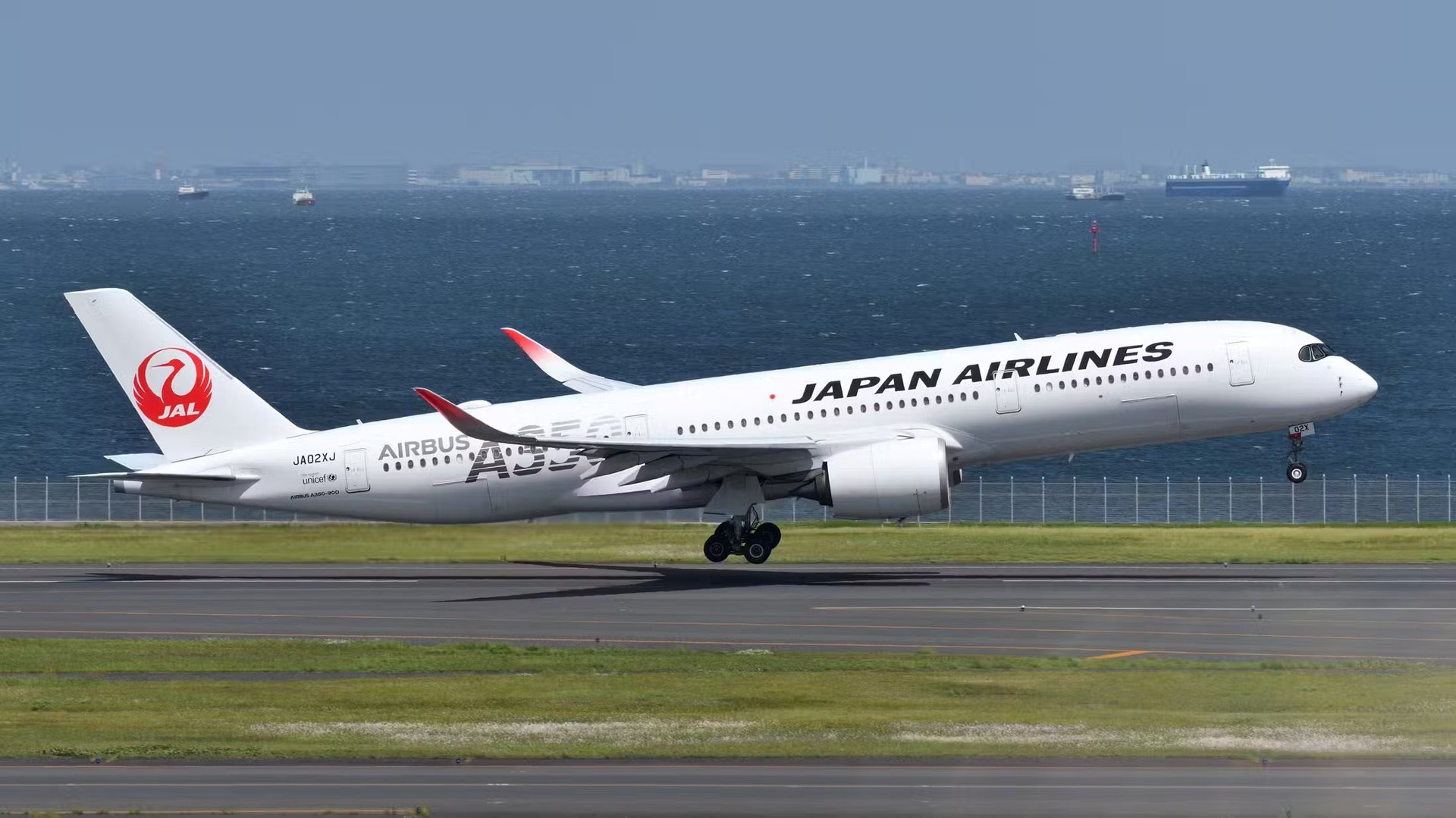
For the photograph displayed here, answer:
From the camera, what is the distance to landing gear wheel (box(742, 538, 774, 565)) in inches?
2060

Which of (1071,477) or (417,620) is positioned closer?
(417,620)

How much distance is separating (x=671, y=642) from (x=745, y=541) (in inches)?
451

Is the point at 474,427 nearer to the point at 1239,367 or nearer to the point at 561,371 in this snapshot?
the point at 561,371

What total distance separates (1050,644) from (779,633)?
5.80 m

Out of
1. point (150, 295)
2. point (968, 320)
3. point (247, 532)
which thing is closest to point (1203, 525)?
point (247, 532)

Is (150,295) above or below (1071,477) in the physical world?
above

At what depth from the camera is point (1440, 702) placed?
3297 cm

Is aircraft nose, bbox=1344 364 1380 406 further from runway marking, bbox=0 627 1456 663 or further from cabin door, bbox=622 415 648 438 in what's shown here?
cabin door, bbox=622 415 648 438

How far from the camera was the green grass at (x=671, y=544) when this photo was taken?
185 ft

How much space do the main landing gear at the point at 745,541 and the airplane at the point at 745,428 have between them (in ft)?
0.15

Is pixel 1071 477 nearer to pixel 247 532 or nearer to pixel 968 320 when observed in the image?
pixel 247 532

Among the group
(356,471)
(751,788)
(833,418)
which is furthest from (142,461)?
(751,788)

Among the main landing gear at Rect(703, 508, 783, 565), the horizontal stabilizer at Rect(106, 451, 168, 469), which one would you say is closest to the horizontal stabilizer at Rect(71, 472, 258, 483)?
the horizontal stabilizer at Rect(106, 451, 168, 469)

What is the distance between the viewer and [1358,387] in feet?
168
